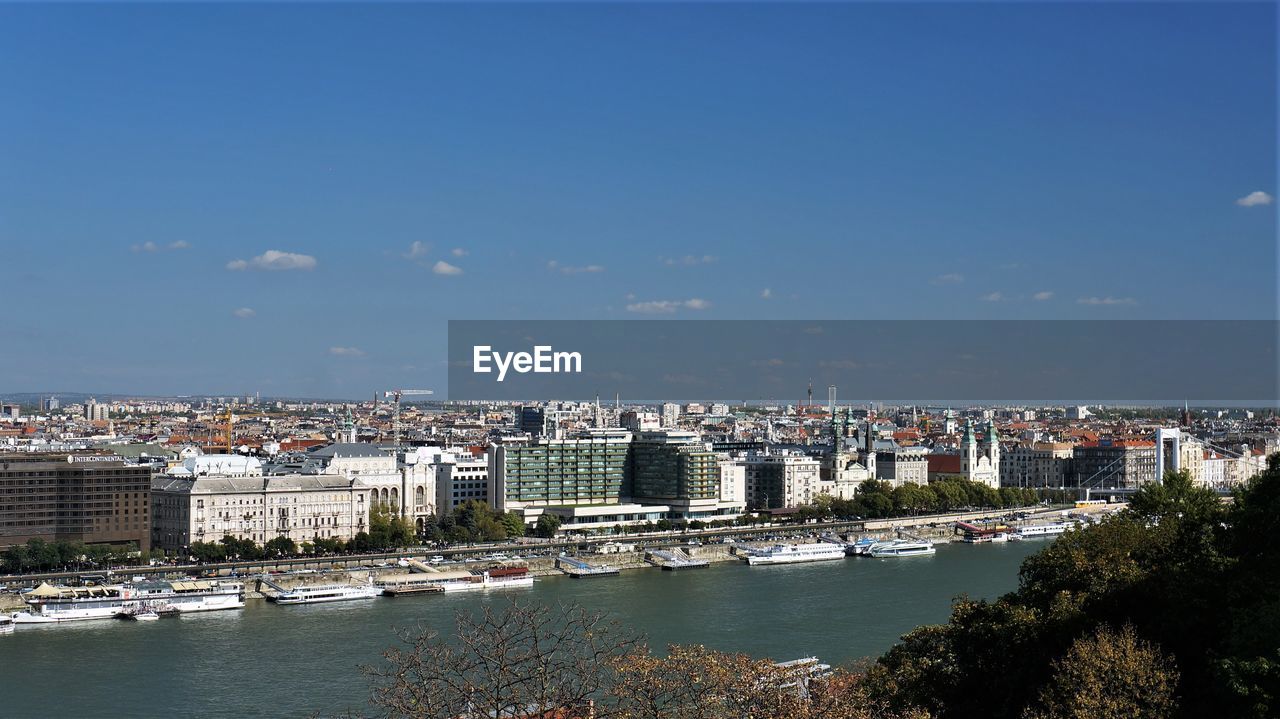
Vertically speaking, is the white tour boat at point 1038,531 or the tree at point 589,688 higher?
the tree at point 589,688

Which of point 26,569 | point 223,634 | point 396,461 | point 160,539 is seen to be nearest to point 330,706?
point 223,634

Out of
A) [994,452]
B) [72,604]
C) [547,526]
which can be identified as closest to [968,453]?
[994,452]

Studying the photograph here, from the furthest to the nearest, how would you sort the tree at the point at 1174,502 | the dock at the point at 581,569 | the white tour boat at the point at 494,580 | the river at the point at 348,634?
1. the dock at the point at 581,569
2. the white tour boat at the point at 494,580
3. the tree at the point at 1174,502
4. the river at the point at 348,634

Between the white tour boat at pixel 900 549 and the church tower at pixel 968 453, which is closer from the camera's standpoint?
the white tour boat at pixel 900 549

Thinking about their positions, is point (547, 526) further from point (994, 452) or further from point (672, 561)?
point (994, 452)

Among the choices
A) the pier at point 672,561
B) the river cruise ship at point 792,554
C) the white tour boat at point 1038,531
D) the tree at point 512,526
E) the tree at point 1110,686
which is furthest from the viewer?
the white tour boat at point 1038,531

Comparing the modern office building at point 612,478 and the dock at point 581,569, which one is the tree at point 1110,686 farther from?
the modern office building at point 612,478

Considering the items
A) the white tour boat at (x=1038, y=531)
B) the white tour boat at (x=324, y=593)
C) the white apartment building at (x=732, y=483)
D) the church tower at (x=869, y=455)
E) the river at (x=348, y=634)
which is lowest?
the river at (x=348, y=634)

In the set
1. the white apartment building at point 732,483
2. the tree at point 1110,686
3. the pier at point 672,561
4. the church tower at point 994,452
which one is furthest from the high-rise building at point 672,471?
the tree at point 1110,686

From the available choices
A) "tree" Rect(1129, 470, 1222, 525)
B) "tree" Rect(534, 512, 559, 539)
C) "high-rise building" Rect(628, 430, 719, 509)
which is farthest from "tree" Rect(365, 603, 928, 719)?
"high-rise building" Rect(628, 430, 719, 509)
